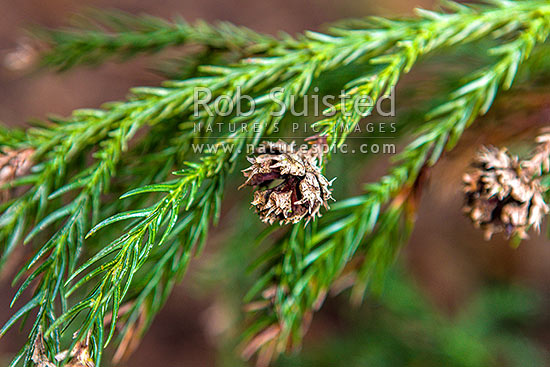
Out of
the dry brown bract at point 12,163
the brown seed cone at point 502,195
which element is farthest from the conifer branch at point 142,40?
the brown seed cone at point 502,195

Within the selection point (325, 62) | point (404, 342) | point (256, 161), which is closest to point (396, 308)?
point (404, 342)

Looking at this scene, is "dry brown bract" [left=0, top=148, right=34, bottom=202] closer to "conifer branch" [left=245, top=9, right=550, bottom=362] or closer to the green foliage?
"conifer branch" [left=245, top=9, right=550, bottom=362]

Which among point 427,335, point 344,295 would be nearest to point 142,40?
→ point 427,335

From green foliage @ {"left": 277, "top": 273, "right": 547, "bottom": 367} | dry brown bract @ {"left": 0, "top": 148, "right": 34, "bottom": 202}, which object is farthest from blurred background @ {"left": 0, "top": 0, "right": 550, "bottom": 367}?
dry brown bract @ {"left": 0, "top": 148, "right": 34, "bottom": 202}

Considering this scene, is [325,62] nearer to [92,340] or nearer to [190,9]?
[92,340]

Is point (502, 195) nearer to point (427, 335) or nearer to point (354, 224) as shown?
point (354, 224)

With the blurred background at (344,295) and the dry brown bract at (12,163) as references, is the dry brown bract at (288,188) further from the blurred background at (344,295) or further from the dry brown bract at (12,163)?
the blurred background at (344,295)
